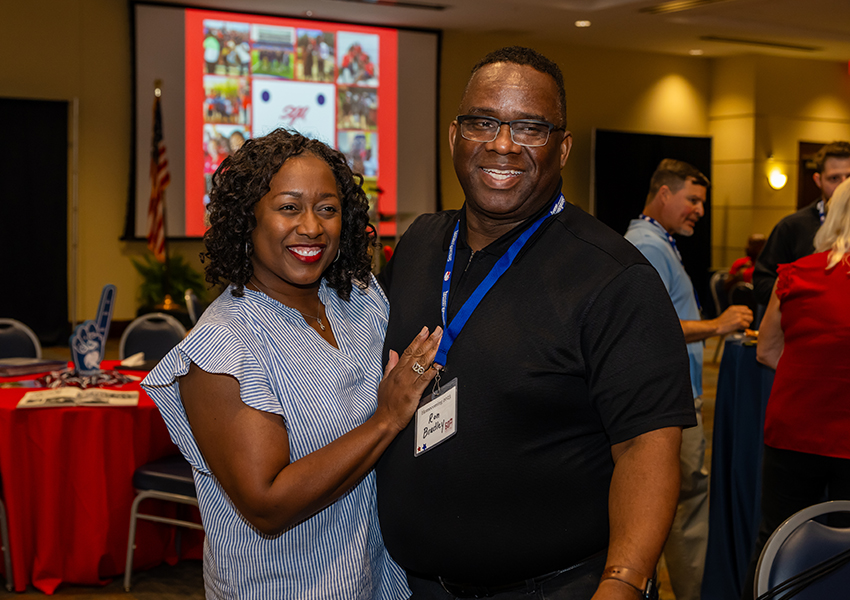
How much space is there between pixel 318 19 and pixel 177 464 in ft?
25.2

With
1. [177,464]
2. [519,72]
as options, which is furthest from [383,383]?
[177,464]

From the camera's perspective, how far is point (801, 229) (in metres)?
4.04

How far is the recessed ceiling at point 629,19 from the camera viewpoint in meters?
9.28

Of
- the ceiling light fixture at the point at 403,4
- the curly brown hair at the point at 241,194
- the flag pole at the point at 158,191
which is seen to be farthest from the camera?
the ceiling light fixture at the point at 403,4

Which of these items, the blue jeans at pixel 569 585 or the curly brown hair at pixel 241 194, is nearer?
the blue jeans at pixel 569 585

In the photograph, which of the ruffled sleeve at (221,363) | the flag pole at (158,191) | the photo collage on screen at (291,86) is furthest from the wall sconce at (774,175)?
the ruffled sleeve at (221,363)

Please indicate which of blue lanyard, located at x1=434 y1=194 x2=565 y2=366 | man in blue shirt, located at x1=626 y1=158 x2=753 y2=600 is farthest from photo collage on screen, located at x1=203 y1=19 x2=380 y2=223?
blue lanyard, located at x1=434 y1=194 x2=565 y2=366

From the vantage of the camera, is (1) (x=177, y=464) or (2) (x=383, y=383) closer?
(2) (x=383, y=383)

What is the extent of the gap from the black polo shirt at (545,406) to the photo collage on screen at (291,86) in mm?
8258

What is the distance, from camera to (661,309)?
4.37 ft

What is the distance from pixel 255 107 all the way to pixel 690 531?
7823mm

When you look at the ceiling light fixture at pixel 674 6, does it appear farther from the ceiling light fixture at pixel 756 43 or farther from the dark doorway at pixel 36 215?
the dark doorway at pixel 36 215

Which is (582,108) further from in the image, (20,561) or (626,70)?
(20,561)

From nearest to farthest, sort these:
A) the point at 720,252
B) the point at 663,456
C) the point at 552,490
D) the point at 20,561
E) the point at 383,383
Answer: the point at 663,456
the point at 552,490
the point at 383,383
the point at 20,561
the point at 720,252
